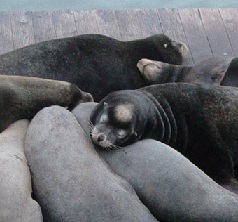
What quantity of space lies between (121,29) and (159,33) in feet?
1.21

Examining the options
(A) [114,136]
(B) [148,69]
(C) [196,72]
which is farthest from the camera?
(C) [196,72]

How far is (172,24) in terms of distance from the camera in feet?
23.5

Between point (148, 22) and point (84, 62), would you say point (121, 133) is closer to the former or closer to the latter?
point (84, 62)

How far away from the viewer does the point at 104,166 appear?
162 inches

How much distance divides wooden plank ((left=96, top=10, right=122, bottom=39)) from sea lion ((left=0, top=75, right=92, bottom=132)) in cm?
184

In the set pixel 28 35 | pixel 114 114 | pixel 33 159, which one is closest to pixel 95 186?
pixel 33 159

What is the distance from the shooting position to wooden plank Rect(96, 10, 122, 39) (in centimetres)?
692

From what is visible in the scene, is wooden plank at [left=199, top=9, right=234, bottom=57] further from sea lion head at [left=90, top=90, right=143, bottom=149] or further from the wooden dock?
sea lion head at [left=90, top=90, right=143, bottom=149]

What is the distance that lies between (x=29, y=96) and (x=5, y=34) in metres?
2.05

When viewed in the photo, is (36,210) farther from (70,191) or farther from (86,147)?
(86,147)

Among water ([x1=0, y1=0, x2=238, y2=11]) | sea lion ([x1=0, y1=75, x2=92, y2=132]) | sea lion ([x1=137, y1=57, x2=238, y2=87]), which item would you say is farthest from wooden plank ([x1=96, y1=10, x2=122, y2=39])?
water ([x1=0, y1=0, x2=238, y2=11])

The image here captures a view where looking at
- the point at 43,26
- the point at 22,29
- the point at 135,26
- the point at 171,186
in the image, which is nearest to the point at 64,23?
the point at 43,26

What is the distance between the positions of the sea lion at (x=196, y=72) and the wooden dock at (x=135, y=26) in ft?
1.56

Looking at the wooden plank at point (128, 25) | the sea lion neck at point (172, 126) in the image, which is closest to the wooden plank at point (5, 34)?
the wooden plank at point (128, 25)
